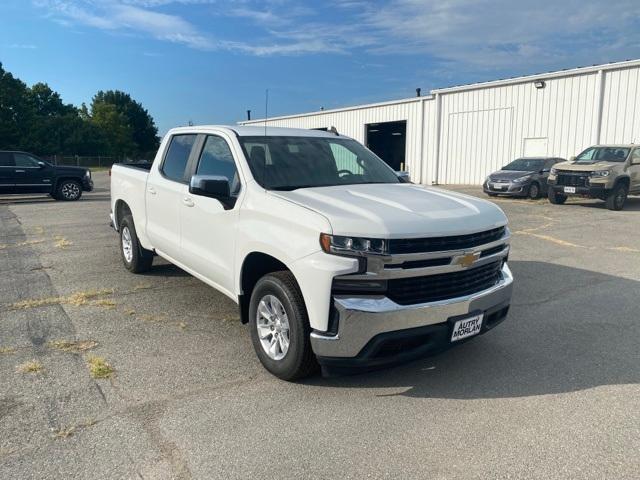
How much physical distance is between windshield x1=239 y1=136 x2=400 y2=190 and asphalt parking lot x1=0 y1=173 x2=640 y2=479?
4.96 ft

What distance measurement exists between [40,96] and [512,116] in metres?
88.4

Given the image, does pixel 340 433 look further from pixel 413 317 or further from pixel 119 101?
pixel 119 101

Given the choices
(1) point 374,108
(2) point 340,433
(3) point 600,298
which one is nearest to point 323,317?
(2) point 340,433

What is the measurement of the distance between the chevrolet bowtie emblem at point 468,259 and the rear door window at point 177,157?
9.55 ft

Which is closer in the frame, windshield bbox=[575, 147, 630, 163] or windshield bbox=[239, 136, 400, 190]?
windshield bbox=[239, 136, 400, 190]

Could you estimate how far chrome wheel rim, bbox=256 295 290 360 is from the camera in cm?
370

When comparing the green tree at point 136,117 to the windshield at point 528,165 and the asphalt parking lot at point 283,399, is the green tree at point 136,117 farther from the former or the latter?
the asphalt parking lot at point 283,399

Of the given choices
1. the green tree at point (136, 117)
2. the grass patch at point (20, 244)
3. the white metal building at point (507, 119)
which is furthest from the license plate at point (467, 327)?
the green tree at point (136, 117)

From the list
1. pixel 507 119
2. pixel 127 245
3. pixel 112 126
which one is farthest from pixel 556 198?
pixel 112 126

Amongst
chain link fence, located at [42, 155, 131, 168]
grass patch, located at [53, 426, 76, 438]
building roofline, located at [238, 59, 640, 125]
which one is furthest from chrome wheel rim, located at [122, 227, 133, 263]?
chain link fence, located at [42, 155, 131, 168]

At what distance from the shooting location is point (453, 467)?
278 cm

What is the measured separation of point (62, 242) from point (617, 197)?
14.7 metres

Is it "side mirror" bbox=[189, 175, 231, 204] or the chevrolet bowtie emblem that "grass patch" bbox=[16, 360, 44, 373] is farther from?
the chevrolet bowtie emblem

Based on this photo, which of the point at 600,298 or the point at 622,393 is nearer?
the point at 622,393
